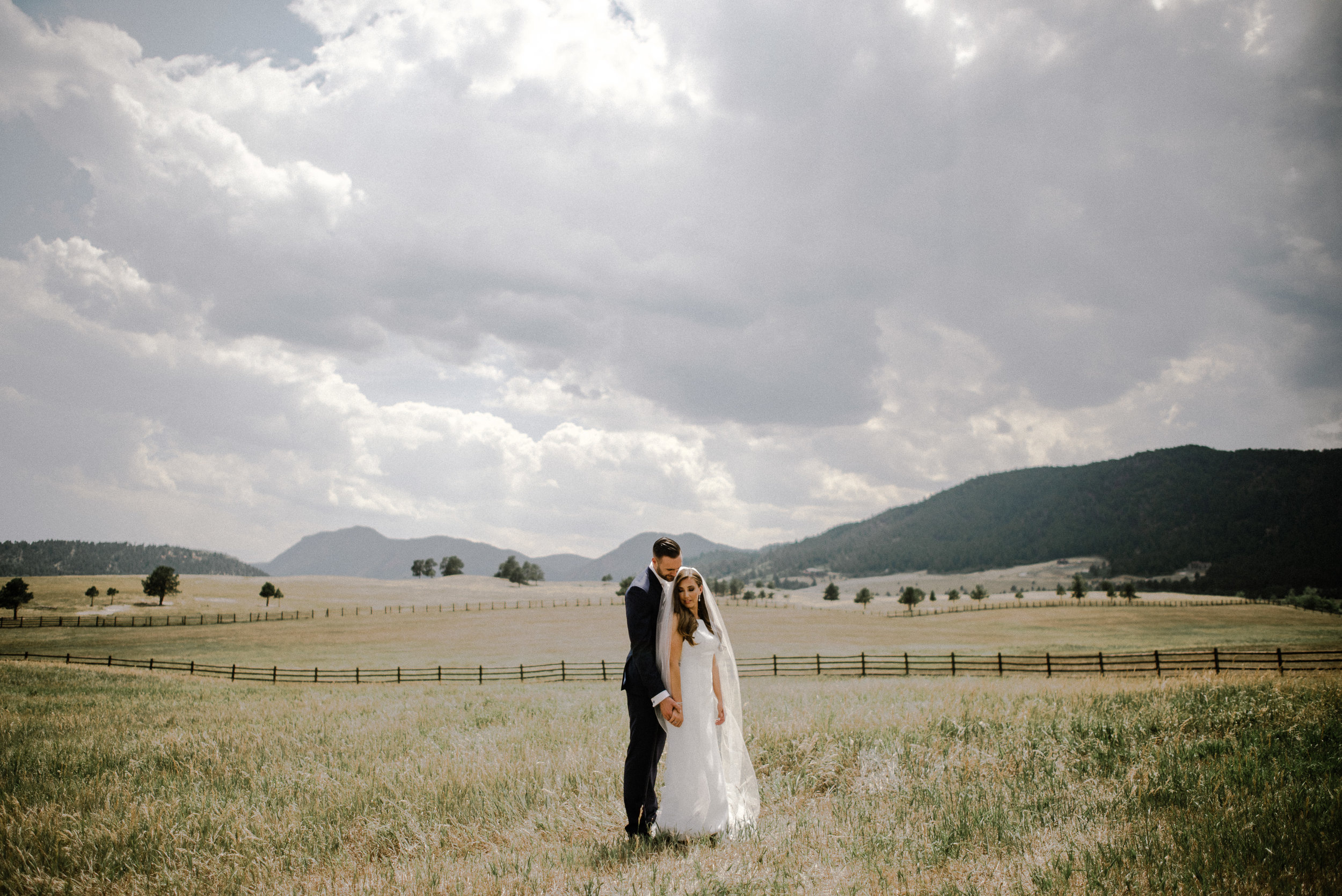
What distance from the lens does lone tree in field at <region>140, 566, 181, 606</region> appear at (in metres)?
81.1

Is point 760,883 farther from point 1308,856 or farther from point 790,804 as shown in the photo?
point 1308,856

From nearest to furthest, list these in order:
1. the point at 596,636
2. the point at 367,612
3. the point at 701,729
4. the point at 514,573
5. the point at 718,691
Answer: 1. the point at 701,729
2. the point at 718,691
3. the point at 596,636
4. the point at 367,612
5. the point at 514,573

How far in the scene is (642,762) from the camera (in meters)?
5.48

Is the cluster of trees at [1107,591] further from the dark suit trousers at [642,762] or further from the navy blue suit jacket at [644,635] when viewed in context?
the navy blue suit jacket at [644,635]

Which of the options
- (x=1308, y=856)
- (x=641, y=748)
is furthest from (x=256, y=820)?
(x=1308, y=856)

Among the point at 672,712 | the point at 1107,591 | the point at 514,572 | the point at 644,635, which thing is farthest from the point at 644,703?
the point at 514,572

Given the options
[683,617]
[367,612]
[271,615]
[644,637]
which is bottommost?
[367,612]

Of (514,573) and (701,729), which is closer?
(701,729)

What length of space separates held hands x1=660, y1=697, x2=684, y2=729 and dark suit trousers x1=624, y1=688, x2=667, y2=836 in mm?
189

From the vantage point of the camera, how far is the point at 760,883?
4.15m

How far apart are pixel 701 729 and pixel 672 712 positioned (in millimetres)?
344

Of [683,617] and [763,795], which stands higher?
[683,617]

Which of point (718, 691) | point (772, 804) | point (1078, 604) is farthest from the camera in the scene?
point (1078, 604)

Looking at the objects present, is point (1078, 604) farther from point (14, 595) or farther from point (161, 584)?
point (14, 595)
